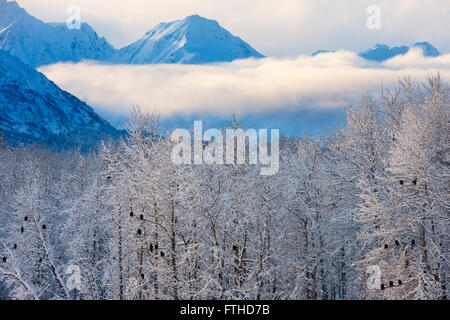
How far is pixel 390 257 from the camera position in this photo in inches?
691

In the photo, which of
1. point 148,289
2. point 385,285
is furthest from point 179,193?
point 385,285

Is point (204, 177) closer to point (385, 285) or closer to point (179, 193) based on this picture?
point (179, 193)

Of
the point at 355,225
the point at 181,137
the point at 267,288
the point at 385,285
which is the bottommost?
the point at 267,288

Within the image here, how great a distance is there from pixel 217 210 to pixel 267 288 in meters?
5.14

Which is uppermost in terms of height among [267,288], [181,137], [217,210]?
[181,137]

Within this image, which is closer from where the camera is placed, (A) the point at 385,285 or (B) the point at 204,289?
(B) the point at 204,289

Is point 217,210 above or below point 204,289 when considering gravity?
above
